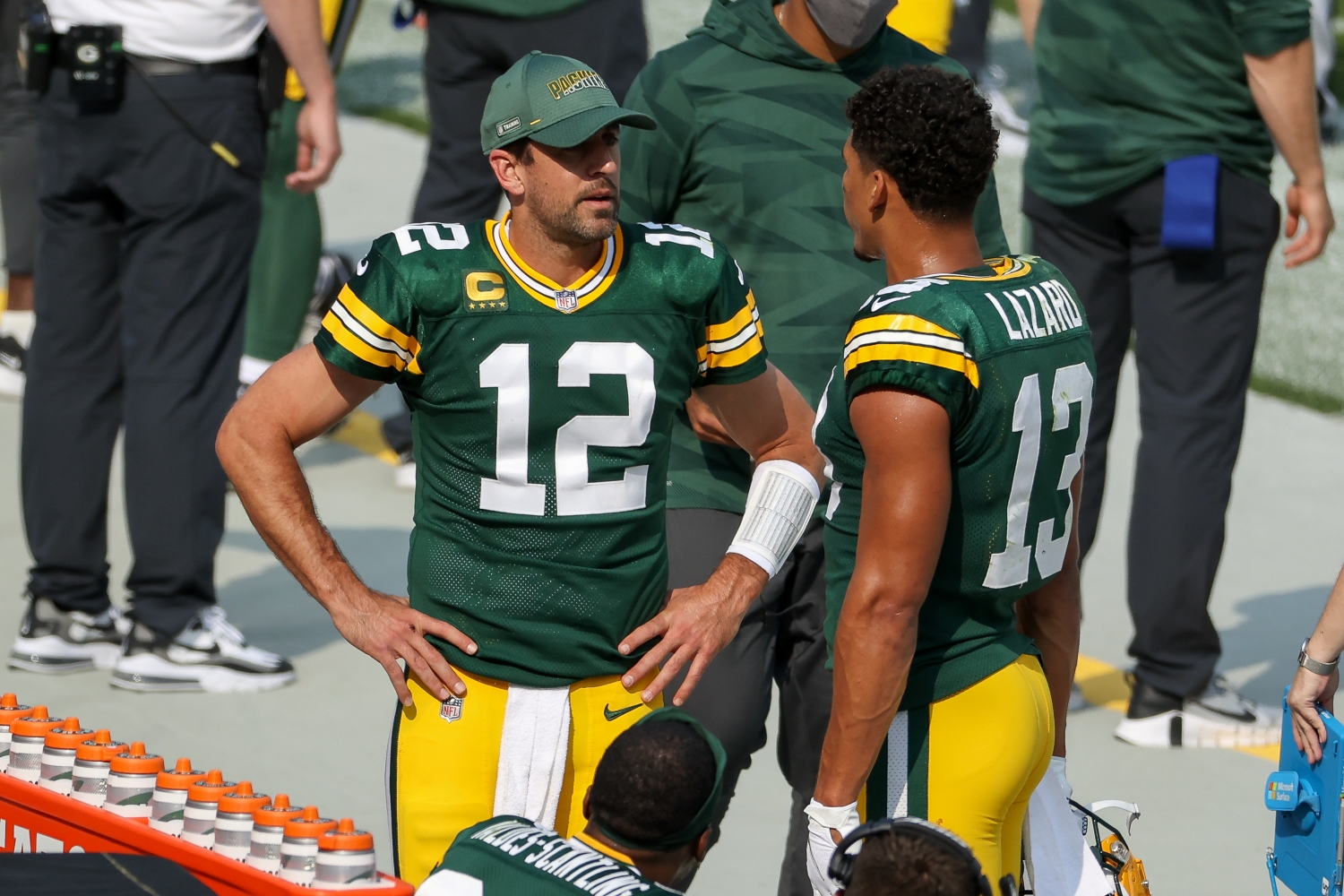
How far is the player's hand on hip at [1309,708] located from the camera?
3.70 meters

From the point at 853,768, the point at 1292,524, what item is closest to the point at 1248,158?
the point at 1292,524

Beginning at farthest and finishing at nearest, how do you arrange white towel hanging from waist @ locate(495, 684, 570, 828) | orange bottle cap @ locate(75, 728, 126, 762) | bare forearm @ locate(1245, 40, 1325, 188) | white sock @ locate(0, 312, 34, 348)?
1. white sock @ locate(0, 312, 34, 348)
2. bare forearm @ locate(1245, 40, 1325, 188)
3. white towel hanging from waist @ locate(495, 684, 570, 828)
4. orange bottle cap @ locate(75, 728, 126, 762)

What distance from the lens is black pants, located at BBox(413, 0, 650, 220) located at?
276 inches

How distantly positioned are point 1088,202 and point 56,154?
3.01 m

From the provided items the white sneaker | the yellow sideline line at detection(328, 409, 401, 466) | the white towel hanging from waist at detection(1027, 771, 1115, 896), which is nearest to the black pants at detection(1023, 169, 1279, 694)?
the white towel hanging from waist at detection(1027, 771, 1115, 896)

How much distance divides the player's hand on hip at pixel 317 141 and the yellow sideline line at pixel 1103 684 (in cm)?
271

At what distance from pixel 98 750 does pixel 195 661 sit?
240cm

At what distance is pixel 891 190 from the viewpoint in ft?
10.7

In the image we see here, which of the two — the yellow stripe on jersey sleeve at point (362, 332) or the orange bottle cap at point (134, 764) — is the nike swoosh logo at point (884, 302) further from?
the orange bottle cap at point (134, 764)

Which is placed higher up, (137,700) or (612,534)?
(612,534)

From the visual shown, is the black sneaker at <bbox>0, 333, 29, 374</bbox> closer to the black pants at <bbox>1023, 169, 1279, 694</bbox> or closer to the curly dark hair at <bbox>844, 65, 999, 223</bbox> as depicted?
the black pants at <bbox>1023, 169, 1279, 694</bbox>

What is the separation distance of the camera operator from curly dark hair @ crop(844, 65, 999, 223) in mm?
2697

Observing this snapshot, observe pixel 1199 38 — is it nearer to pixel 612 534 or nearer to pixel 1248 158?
pixel 1248 158

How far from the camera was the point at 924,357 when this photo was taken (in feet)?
9.84
